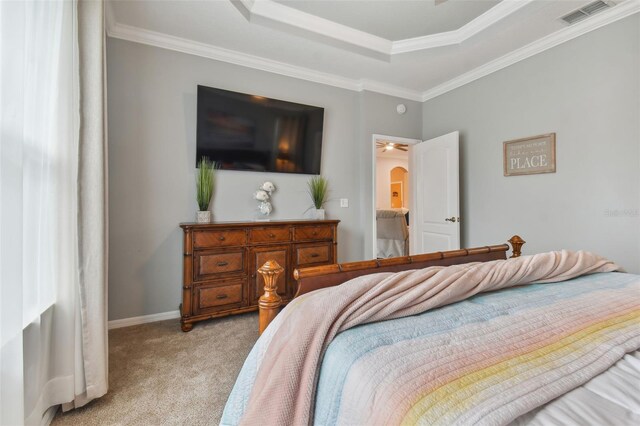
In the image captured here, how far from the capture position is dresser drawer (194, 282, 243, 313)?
2512mm

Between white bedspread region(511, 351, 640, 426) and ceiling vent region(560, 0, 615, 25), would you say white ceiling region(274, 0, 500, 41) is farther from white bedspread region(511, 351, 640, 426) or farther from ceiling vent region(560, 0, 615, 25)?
white bedspread region(511, 351, 640, 426)

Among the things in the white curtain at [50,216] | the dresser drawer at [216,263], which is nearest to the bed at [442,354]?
the white curtain at [50,216]

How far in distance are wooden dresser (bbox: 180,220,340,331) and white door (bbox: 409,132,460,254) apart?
5.41ft

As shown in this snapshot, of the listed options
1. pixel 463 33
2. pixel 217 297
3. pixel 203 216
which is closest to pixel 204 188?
pixel 203 216

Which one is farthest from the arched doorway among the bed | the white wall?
the bed

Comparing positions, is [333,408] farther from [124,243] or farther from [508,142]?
[508,142]

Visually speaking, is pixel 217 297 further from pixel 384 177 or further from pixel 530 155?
pixel 384 177

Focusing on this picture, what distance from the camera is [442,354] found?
0.79m

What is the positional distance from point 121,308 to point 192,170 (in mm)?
1442

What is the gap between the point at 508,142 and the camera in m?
3.15

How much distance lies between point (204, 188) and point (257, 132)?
853 millimetres

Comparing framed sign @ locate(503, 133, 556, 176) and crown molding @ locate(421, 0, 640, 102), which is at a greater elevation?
crown molding @ locate(421, 0, 640, 102)

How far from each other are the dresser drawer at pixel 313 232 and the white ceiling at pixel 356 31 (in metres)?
1.84

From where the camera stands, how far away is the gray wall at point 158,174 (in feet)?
8.61
